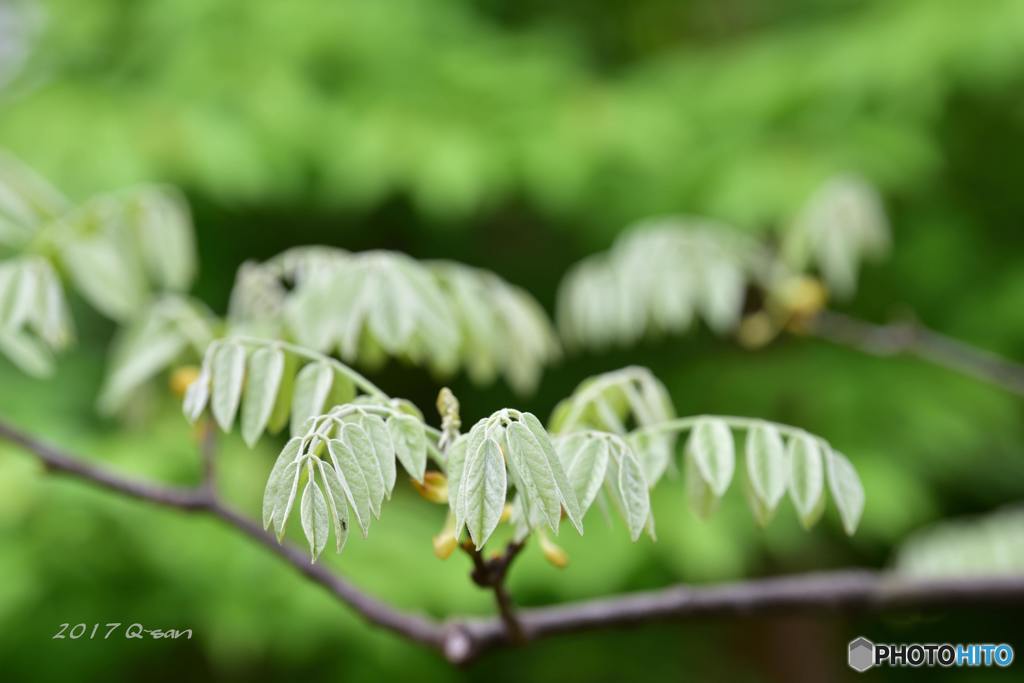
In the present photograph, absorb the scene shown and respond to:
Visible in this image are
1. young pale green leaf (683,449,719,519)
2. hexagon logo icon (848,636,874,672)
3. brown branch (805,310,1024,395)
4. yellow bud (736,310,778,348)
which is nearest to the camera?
young pale green leaf (683,449,719,519)

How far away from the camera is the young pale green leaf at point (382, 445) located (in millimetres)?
738

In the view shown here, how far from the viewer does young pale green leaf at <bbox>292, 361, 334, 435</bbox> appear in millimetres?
831

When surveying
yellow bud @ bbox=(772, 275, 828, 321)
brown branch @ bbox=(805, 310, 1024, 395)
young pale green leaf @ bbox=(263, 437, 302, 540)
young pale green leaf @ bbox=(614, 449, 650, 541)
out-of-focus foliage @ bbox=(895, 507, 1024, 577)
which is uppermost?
young pale green leaf @ bbox=(263, 437, 302, 540)

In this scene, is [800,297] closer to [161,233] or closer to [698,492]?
[698,492]

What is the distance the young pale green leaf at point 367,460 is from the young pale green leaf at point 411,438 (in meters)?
0.04

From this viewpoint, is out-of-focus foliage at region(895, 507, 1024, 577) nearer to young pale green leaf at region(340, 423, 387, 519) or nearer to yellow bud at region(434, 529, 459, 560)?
yellow bud at region(434, 529, 459, 560)

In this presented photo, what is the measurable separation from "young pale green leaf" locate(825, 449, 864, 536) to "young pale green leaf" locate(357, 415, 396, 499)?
0.40 metres

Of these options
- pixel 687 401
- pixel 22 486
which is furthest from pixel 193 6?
pixel 687 401

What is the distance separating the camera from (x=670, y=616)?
1130 millimetres

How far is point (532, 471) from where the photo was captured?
0.70 m

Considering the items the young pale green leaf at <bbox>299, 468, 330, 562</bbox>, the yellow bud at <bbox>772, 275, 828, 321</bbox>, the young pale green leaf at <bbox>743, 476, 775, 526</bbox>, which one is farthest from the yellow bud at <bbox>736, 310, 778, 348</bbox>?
the young pale green leaf at <bbox>299, 468, 330, 562</bbox>

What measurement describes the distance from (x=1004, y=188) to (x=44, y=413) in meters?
2.98

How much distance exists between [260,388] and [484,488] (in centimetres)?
28

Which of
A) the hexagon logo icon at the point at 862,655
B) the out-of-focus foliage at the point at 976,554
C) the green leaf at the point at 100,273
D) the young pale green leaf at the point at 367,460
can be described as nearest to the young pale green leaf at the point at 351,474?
the young pale green leaf at the point at 367,460
